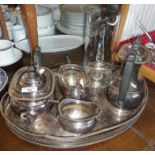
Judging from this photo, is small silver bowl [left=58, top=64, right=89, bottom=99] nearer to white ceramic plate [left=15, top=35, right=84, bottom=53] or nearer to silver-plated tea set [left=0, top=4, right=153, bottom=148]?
silver-plated tea set [left=0, top=4, right=153, bottom=148]

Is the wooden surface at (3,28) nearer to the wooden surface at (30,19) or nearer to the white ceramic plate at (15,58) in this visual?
the white ceramic plate at (15,58)

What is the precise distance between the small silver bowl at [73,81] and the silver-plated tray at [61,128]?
0.06m

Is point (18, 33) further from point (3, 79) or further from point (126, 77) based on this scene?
point (126, 77)

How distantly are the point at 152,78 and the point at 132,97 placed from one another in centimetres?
16

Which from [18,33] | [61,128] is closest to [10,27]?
[18,33]

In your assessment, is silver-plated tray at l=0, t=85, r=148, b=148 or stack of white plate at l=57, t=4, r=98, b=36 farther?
stack of white plate at l=57, t=4, r=98, b=36

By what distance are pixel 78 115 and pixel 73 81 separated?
11cm

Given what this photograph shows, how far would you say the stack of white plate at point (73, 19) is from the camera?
909mm

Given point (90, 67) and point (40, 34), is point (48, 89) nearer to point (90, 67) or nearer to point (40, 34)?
point (90, 67)

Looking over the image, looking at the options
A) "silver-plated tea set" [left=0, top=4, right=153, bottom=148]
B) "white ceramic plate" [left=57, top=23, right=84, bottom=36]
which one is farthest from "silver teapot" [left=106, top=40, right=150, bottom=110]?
"white ceramic plate" [left=57, top=23, right=84, bottom=36]

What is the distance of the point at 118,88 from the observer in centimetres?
55

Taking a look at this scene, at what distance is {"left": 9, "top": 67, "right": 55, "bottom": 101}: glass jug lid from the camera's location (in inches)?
18.9

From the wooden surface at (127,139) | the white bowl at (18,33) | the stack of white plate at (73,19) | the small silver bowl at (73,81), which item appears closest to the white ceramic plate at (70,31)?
the stack of white plate at (73,19)

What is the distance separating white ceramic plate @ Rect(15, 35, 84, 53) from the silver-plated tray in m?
0.31
